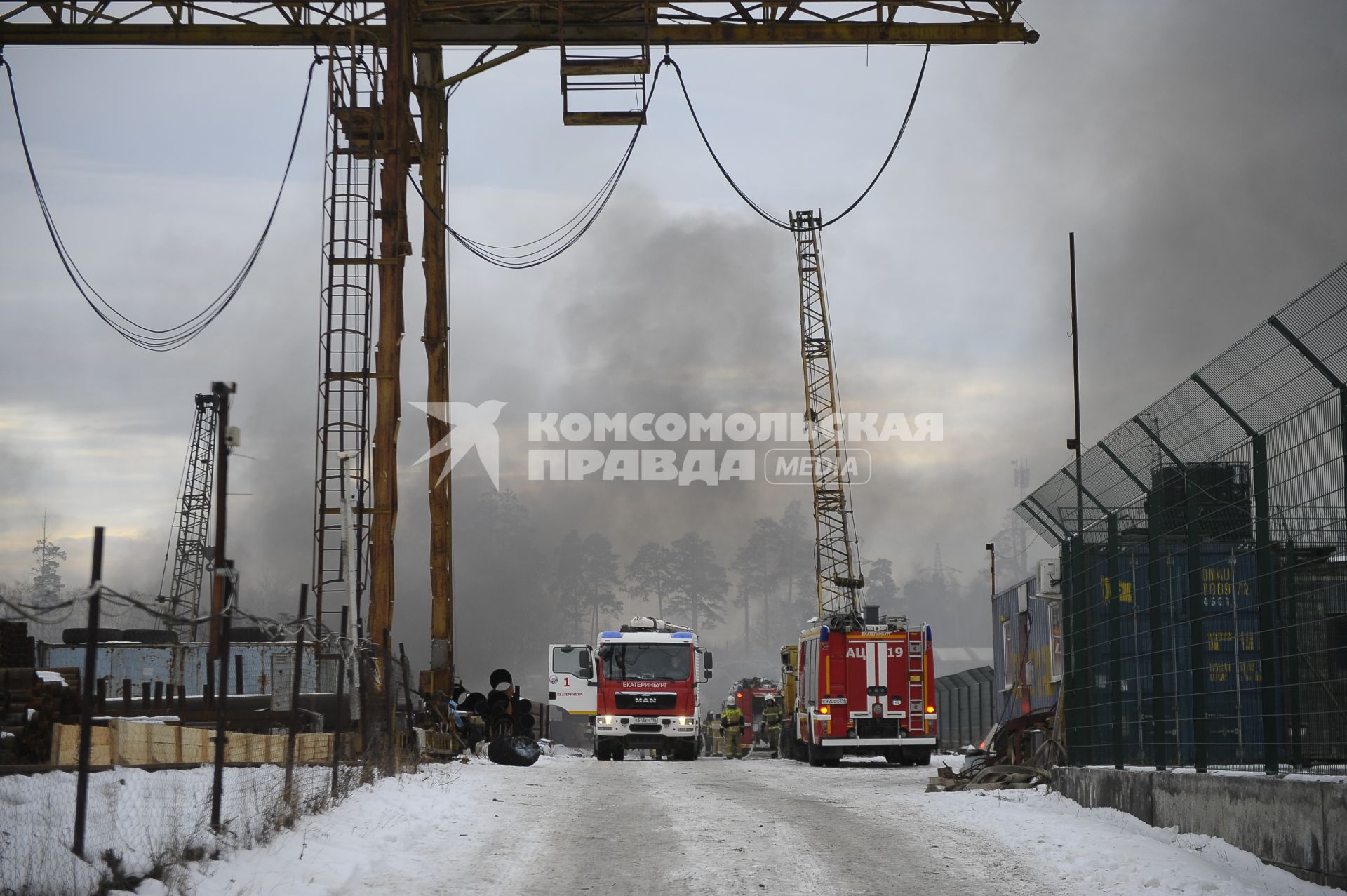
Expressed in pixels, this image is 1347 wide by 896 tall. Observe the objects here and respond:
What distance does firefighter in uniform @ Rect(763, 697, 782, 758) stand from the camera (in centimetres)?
4112

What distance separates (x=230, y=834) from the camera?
9.95 meters

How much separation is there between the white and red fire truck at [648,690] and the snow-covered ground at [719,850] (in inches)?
556

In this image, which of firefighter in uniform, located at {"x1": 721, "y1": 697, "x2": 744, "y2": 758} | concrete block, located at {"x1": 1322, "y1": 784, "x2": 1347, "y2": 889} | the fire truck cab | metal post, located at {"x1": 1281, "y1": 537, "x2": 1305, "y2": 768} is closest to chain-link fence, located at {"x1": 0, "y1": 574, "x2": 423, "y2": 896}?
concrete block, located at {"x1": 1322, "y1": 784, "x2": 1347, "y2": 889}

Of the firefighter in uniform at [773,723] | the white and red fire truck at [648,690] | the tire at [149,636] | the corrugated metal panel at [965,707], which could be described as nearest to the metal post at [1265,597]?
the white and red fire truck at [648,690]

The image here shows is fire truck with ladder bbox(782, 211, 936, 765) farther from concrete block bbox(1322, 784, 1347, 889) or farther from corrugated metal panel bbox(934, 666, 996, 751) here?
concrete block bbox(1322, 784, 1347, 889)

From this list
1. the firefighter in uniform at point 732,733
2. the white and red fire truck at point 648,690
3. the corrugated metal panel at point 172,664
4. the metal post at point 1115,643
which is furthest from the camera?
the firefighter in uniform at point 732,733

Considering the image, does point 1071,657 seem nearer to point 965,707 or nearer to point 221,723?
point 221,723

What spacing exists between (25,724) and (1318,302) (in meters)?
12.7

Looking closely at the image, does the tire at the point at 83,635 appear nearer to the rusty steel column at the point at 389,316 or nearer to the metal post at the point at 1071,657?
the rusty steel column at the point at 389,316

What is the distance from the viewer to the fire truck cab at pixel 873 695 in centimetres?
2866

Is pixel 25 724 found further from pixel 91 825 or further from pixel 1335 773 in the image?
pixel 1335 773

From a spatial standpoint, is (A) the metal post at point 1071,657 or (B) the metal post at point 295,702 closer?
(B) the metal post at point 295,702

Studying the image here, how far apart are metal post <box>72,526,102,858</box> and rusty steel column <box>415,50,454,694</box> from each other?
21.4 meters

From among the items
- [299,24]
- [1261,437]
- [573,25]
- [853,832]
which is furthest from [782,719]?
[1261,437]
